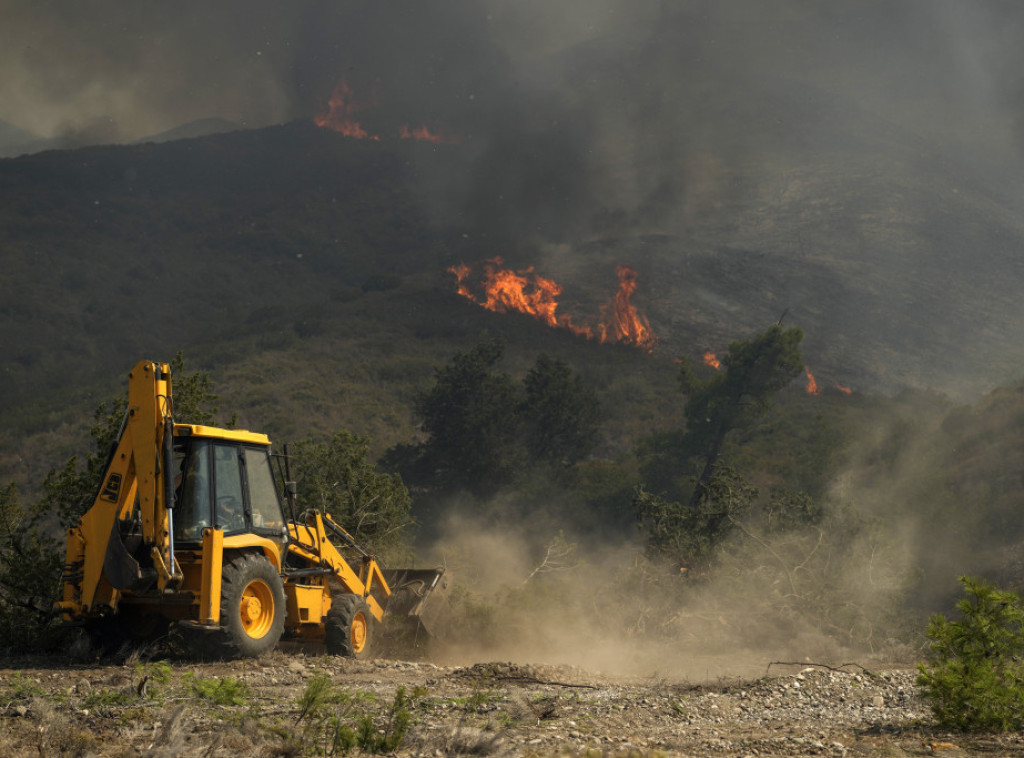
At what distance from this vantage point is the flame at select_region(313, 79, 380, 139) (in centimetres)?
16100

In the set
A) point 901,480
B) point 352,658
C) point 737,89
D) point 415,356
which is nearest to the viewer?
point 352,658

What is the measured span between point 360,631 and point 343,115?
17168 cm

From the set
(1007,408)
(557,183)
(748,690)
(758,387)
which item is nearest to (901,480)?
(1007,408)

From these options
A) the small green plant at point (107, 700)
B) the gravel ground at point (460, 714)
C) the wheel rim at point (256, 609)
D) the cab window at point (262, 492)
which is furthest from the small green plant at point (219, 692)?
the cab window at point (262, 492)

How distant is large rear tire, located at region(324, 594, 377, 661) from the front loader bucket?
1212 millimetres

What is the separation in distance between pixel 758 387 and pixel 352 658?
30082 millimetres

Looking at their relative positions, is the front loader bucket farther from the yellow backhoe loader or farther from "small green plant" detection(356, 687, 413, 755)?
"small green plant" detection(356, 687, 413, 755)

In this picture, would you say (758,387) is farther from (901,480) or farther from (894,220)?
(894,220)

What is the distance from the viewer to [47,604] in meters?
11.8

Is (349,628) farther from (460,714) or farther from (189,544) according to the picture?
(460,714)

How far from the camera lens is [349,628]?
37.1 ft

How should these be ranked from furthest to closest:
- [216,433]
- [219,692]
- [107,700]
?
1. [216,433]
2. [219,692]
3. [107,700]

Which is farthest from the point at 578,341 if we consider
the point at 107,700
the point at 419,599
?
the point at 107,700

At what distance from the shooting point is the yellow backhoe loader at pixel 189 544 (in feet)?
29.1
